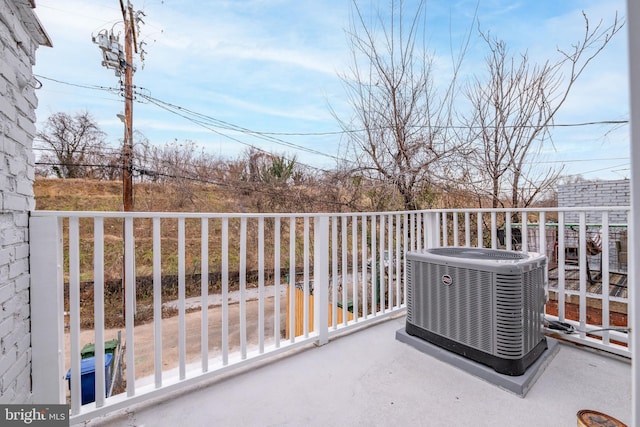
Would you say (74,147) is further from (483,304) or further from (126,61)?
(483,304)

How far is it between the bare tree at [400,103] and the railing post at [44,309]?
4028mm

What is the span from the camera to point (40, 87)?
59.3 inches

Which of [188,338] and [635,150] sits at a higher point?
[635,150]

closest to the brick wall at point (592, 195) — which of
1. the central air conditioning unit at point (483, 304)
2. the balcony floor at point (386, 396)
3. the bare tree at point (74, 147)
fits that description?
the central air conditioning unit at point (483, 304)

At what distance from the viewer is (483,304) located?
1.82 metres

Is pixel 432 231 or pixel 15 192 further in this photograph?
pixel 432 231

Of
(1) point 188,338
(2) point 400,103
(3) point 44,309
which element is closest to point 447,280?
(3) point 44,309

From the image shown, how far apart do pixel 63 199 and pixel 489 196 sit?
9.83 metres

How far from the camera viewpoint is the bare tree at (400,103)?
4.32 m

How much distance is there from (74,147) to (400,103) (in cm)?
760

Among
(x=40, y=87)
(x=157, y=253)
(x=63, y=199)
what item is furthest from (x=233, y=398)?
(x=63, y=199)

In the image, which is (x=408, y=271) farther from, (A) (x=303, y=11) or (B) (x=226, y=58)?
(B) (x=226, y=58)

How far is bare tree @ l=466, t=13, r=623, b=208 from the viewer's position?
14.4ft

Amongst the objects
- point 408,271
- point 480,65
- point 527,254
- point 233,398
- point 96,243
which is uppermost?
point 480,65
